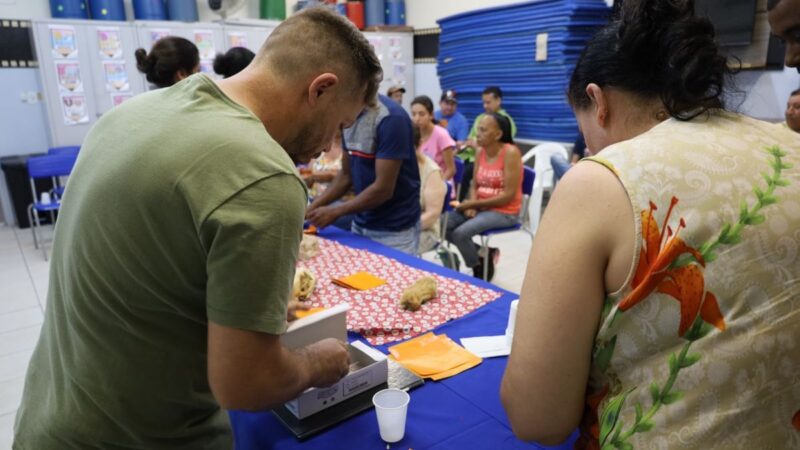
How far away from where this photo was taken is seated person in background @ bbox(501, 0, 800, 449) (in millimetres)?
805

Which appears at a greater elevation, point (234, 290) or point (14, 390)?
point (234, 290)

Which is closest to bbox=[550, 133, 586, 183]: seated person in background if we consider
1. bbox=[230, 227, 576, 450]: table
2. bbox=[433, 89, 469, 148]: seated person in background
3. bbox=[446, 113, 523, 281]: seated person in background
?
bbox=[446, 113, 523, 281]: seated person in background

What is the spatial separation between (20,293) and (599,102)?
4.59 m

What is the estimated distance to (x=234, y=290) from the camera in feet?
2.70

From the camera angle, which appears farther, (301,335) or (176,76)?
(176,76)

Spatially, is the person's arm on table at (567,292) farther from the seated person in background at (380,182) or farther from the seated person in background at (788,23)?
the seated person in background at (380,182)

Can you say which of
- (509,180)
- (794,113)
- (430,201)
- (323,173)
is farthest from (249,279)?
(509,180)

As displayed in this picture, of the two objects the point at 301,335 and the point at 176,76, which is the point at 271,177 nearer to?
the point at 301,335

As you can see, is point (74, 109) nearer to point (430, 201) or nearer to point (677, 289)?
point (430, 201)

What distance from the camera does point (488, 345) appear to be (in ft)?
5.10

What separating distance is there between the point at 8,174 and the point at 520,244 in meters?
5.48

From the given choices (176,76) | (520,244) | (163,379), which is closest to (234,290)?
(163,379)

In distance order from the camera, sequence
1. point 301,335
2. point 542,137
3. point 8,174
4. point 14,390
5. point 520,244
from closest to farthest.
→ 1. point 301,335
2. point 14,390
3. point 520,244
4. point 8,174
5. point 542,137

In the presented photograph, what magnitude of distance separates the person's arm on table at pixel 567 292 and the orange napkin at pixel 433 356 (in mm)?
508
